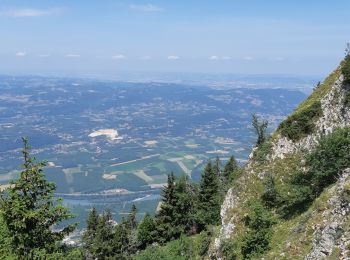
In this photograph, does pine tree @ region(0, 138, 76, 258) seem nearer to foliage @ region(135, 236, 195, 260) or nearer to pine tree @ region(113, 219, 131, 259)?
foliage @ region(135, 236, 195, 260)

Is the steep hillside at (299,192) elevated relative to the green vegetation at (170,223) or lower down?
elevated

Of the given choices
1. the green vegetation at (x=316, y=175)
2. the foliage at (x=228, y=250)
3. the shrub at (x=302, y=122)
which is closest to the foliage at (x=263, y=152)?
the shrub at (x=302, y=122)

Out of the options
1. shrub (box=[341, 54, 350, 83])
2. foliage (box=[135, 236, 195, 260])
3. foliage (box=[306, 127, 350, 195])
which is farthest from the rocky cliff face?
foliage (box=[135, 236, 195, 260])

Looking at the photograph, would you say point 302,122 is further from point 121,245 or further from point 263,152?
point 121,245

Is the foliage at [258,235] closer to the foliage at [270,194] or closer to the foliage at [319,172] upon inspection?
the foliage at [319,172]

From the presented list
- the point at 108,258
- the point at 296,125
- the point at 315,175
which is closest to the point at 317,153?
the point at 315,175

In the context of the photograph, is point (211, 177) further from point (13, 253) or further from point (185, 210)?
point (13, 253)
